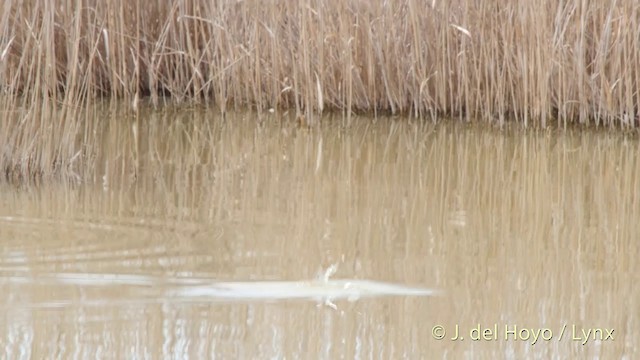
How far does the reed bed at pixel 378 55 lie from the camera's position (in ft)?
17.7

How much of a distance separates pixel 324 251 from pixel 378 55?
250 cm

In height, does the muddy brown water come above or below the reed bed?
below

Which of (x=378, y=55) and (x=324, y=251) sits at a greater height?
(x=378, y=55)

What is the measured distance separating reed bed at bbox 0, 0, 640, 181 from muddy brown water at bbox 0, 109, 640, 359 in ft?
1.45

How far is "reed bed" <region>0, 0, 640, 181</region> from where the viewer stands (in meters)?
5.38

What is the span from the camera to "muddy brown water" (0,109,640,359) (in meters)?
2.58

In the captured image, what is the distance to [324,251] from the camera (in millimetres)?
3268

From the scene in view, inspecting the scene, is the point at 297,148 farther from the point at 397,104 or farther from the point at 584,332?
the point at 584,332

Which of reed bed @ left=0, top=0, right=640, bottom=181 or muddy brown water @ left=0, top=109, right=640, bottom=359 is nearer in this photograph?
muddy brown water @ left=0, top=109, right=640, bottom=359

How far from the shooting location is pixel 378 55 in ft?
18.5

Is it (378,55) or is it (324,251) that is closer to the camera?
(324,251)

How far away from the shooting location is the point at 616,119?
5520 mm

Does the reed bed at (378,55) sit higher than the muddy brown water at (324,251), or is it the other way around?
the reed bed at (378,55)

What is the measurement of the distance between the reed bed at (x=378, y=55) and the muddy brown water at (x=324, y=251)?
443 millimetres
